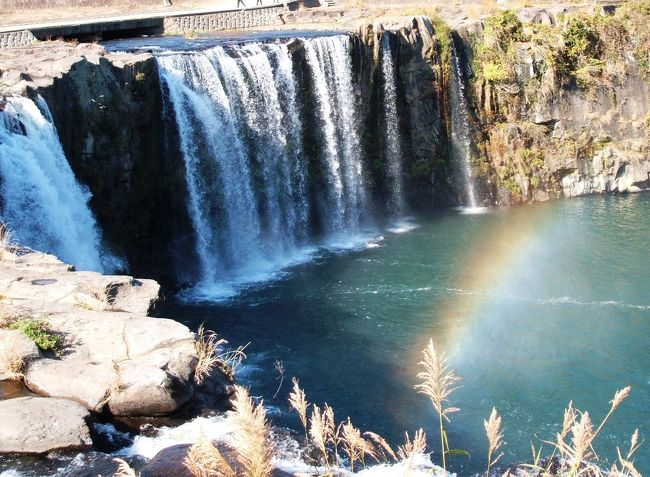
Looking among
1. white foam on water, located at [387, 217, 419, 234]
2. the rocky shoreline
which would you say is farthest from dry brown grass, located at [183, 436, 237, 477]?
white foam on water, located at [387, 217, 419, 234]

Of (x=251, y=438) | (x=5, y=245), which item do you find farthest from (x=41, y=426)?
(x=5, y=245)

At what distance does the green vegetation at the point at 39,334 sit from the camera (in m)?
9.76

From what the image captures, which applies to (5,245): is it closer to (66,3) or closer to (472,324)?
(472,324)

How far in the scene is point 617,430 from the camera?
13047 mm

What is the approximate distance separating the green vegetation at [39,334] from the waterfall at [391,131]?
57.6ft

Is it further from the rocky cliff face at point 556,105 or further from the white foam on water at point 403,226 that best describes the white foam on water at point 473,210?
the white foam on water at point 403,226

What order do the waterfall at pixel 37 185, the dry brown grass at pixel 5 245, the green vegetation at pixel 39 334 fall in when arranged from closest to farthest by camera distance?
the green vegetation at pixel 39 334
the dry brown grass at pixel 5 245
the waterfall at pixel 37 185

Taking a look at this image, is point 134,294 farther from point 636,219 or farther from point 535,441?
point 636,219

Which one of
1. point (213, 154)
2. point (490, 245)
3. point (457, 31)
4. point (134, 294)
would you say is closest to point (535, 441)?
point (134, 294)

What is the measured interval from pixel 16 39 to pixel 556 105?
18.0 meters

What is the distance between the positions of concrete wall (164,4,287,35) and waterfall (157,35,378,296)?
874 centimetres

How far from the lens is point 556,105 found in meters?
27.3

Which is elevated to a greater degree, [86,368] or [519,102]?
[519,102]

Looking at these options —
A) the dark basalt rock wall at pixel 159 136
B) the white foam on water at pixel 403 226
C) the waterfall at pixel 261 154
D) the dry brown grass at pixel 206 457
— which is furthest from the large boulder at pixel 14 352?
the white foam on water at pixel 403 226
